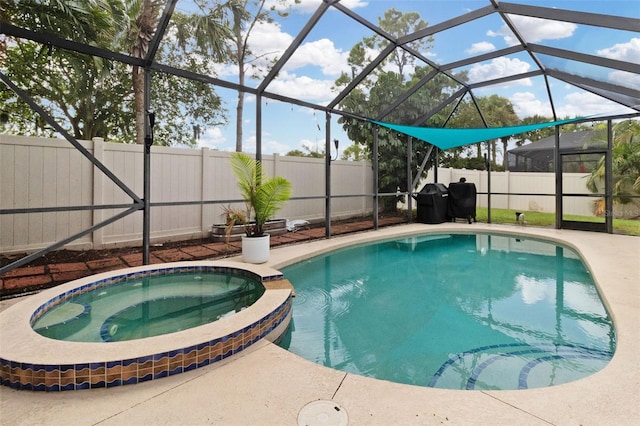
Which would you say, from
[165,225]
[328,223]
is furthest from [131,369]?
[328,223]

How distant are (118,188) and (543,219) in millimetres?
11949

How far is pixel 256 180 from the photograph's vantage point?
5512 millimetres

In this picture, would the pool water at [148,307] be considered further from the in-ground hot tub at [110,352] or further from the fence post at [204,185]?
the fence post at [204,185]

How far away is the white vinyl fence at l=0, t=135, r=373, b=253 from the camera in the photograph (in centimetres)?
506

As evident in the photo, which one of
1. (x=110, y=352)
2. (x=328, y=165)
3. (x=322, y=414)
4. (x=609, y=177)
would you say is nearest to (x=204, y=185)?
(x=328, y=165)

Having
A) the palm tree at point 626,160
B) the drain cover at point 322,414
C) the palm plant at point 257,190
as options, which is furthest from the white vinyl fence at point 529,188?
the drain cover at point 322,414

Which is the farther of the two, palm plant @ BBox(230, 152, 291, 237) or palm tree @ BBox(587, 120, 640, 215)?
palm tree @ BBox(587, 120, 640, 215)

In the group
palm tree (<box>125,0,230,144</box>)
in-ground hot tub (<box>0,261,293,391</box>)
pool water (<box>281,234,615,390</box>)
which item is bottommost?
pool water (<box>281,234,615,390</box>)

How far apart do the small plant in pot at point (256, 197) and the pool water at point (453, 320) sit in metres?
0.62

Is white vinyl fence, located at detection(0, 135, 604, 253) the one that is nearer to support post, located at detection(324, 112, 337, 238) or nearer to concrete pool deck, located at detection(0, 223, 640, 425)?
support post, located at detection(324, 112, 337, 238)

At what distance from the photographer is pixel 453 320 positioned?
356cm

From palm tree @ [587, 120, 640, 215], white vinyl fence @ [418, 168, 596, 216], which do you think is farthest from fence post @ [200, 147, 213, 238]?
palm tree @ [587, 120, 640, 215]

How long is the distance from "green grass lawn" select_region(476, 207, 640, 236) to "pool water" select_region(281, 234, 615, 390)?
356 cm

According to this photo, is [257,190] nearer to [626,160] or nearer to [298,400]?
[298,400]
